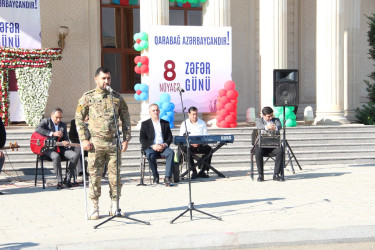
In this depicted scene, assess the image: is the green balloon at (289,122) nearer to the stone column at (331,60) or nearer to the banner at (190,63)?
the stone column at (331,60)

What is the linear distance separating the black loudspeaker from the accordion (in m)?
1.58

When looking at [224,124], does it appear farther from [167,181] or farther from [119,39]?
[119,39]

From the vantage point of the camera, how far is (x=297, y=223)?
7.50 meters

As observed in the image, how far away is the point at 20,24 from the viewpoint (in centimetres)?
1688

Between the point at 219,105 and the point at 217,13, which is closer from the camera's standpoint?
the point at 219,105

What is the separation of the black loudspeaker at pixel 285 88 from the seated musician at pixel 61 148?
185 inches

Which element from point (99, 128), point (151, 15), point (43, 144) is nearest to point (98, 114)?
point (99, 128)

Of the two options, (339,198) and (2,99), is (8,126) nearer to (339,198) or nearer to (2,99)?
(2,99)

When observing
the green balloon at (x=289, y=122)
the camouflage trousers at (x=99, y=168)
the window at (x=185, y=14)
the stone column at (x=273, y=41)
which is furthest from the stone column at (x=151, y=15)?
the camouflage trousers at (x=99, y=168)

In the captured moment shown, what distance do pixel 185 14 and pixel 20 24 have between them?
661 cm

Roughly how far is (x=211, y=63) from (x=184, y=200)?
7653 millimetres

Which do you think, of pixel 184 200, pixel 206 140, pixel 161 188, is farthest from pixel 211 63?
pixel 184 200

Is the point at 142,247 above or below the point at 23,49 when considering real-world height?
below

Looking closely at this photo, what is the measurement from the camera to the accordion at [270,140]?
12188 millimetres
